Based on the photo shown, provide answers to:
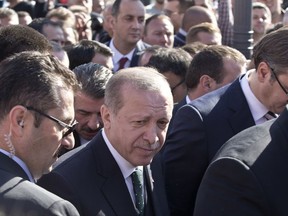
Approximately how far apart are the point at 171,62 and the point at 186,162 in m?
2.18

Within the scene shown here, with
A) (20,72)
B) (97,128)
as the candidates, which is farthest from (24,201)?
(97,128)

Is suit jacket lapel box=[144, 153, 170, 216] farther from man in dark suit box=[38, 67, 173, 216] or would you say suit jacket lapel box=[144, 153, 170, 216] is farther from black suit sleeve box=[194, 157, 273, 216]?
black suit sleeve box=[194, 157, 273, 216]

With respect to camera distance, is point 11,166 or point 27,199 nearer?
point 27,199

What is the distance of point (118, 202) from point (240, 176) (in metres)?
0.99

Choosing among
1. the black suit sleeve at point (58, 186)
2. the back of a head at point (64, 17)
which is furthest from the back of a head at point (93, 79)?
the back of a head at point (64, 17)

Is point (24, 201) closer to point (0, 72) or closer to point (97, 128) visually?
point (0, 72)

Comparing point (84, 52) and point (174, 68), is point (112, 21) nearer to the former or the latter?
point (84, 52)

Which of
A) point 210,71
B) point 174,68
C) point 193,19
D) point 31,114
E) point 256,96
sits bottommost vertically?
point 193,19

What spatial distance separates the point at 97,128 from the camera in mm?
4680

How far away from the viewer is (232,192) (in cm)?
272

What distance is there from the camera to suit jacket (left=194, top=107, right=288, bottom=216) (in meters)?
2.69

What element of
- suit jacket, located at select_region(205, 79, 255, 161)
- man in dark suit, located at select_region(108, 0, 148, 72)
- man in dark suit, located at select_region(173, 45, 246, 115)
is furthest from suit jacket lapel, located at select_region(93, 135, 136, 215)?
man in dark suit, located at select_region(108, 0, 148, 72)

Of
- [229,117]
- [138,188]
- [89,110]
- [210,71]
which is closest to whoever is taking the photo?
[138,188]

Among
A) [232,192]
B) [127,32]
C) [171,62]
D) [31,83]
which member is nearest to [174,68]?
[171,62]
